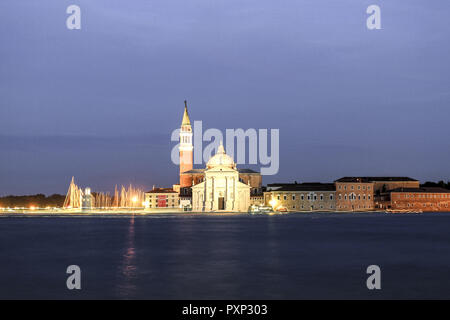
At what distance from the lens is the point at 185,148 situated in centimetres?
11631

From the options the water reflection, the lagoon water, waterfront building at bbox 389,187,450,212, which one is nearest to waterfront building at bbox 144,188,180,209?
waterfront building at bbox 389,187,450,212

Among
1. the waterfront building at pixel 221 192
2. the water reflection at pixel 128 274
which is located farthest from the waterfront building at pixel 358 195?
the water reflection at pixel 128 274

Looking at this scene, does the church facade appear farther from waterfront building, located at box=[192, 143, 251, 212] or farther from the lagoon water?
the lagoon water

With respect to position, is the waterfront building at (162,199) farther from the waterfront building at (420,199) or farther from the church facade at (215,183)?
the waterfront building at (420,199)

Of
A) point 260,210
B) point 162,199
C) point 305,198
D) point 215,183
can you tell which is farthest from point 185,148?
point 305,198

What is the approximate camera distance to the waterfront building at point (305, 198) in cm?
10850

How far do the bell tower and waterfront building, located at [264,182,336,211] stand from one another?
1727 cm

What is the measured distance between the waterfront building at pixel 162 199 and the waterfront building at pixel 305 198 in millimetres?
18932

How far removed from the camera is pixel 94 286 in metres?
20.7

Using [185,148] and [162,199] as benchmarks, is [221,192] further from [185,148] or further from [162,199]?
[162,199]
